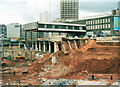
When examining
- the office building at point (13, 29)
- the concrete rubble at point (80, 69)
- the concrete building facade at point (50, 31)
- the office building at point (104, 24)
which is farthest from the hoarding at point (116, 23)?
the office building at point (13, 29)

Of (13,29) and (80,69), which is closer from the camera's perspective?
(80,69)

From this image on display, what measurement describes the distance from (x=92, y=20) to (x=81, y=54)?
33.8 m

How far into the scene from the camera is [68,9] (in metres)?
147

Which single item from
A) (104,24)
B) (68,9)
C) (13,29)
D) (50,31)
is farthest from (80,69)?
(68,9)

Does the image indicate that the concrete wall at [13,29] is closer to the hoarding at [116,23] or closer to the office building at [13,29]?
the office building at [13,29]

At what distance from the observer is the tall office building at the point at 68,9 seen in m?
146

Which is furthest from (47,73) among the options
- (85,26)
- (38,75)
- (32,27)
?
(85,26)

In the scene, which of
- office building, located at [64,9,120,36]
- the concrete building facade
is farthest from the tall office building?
the concrete building facade

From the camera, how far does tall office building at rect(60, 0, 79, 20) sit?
478 ft

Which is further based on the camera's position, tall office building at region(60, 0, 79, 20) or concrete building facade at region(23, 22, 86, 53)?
tall office building at region(60, 0, 79, 20)

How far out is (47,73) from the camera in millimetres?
39531

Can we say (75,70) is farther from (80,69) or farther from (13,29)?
(13,29)

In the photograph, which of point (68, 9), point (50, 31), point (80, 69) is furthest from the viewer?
point (68, 9)

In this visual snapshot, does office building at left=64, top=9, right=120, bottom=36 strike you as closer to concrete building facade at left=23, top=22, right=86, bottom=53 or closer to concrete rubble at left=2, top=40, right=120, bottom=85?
concrete building facade at left=23, top=22, right=86, bottom=53
